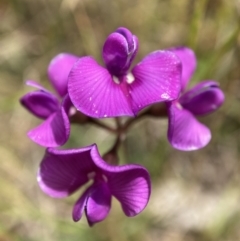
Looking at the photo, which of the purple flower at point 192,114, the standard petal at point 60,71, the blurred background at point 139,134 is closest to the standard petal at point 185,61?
the purple flower at point 192,114

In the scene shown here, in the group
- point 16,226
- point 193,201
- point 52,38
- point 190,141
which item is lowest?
point 193,201

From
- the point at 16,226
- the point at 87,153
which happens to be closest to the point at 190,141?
the point at 87,153

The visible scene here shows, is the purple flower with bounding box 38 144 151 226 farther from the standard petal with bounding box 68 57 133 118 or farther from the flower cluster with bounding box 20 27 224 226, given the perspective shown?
the standard petal with bounding box 68 57 133 118

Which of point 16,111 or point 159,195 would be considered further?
point 16,111

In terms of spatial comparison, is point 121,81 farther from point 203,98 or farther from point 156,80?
point 203,98

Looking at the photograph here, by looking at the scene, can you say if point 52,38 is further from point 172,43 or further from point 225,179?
point 225,179

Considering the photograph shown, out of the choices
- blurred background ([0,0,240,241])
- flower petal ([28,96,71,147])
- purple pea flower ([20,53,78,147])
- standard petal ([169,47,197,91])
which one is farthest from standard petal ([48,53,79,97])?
blurred background ([0,0,240,241])

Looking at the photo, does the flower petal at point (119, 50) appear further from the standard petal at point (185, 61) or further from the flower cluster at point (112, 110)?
the standard petal at point (185, 61)
